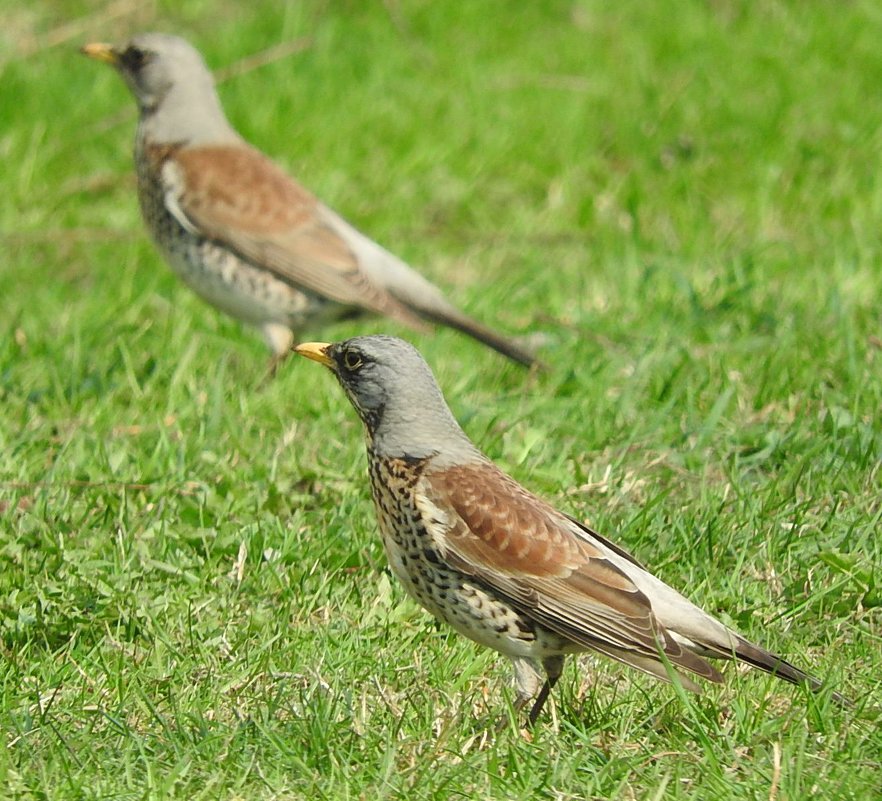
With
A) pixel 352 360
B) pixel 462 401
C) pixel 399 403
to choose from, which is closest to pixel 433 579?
pixel 399 403

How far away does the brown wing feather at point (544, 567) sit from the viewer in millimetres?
3816

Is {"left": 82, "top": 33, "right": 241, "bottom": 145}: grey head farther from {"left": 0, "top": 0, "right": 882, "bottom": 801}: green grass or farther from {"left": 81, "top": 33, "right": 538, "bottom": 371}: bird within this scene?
{"left": 0, "top": 0, "right": 882, "bottom": 801}: green grass

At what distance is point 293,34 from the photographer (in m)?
9.44

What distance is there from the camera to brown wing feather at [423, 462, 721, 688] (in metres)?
3.82

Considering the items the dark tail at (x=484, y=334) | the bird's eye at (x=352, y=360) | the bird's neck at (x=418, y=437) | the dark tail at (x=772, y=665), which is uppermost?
the bird's eye at (x=352, y=360)

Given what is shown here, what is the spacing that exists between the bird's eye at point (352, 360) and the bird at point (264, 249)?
7.34ft

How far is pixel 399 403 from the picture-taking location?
4.32 m


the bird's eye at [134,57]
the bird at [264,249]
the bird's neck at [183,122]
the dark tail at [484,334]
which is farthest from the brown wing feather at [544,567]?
the bird's eye at [134,57]

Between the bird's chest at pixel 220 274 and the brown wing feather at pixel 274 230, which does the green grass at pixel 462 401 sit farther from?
the brown wing feather at pixel 274 230

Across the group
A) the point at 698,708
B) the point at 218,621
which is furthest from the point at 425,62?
the point at 698,708

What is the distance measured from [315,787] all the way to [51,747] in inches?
25.4

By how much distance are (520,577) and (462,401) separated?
2.06 metres

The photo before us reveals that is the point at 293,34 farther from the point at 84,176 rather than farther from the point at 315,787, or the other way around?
the point at 315,787

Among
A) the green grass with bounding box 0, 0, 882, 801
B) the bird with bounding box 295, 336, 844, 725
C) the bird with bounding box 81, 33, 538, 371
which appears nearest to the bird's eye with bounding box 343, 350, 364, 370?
the bird with bounding box 295, 336, 844, 725
